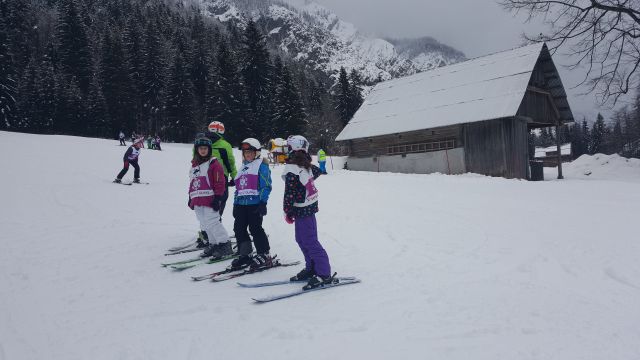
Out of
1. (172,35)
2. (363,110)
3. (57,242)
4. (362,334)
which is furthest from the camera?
(172,35)

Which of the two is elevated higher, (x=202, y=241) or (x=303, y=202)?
(x=303, y=202)

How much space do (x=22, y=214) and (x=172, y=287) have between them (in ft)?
21.6

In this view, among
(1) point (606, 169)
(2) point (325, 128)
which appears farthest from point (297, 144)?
(2) point (325, 128)

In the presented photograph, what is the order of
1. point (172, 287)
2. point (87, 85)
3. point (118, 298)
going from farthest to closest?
point (87, 85) → point (172, 287) → point (118, 298)

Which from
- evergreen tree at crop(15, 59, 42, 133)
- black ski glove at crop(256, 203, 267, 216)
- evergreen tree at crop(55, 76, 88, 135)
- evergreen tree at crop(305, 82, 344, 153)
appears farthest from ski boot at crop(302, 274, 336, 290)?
evergreen tree at crop(15, 59, 42, 133)

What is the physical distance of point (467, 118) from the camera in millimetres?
21797

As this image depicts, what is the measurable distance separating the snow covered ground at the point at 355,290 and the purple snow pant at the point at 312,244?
1.13 feet

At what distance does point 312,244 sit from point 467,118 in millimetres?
19783

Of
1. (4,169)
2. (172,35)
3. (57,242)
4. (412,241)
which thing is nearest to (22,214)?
(57,242)

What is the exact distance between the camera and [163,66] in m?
54.6

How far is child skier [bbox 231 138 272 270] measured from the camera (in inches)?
213

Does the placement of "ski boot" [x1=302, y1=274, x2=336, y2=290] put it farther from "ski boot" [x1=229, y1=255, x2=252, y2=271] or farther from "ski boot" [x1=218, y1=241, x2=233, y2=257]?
"ski boot" [x1=218, y1=241, x2=233, y2=257]

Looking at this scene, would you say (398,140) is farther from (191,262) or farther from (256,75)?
(256,75)

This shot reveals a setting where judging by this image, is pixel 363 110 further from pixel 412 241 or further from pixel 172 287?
pixel 172 287
